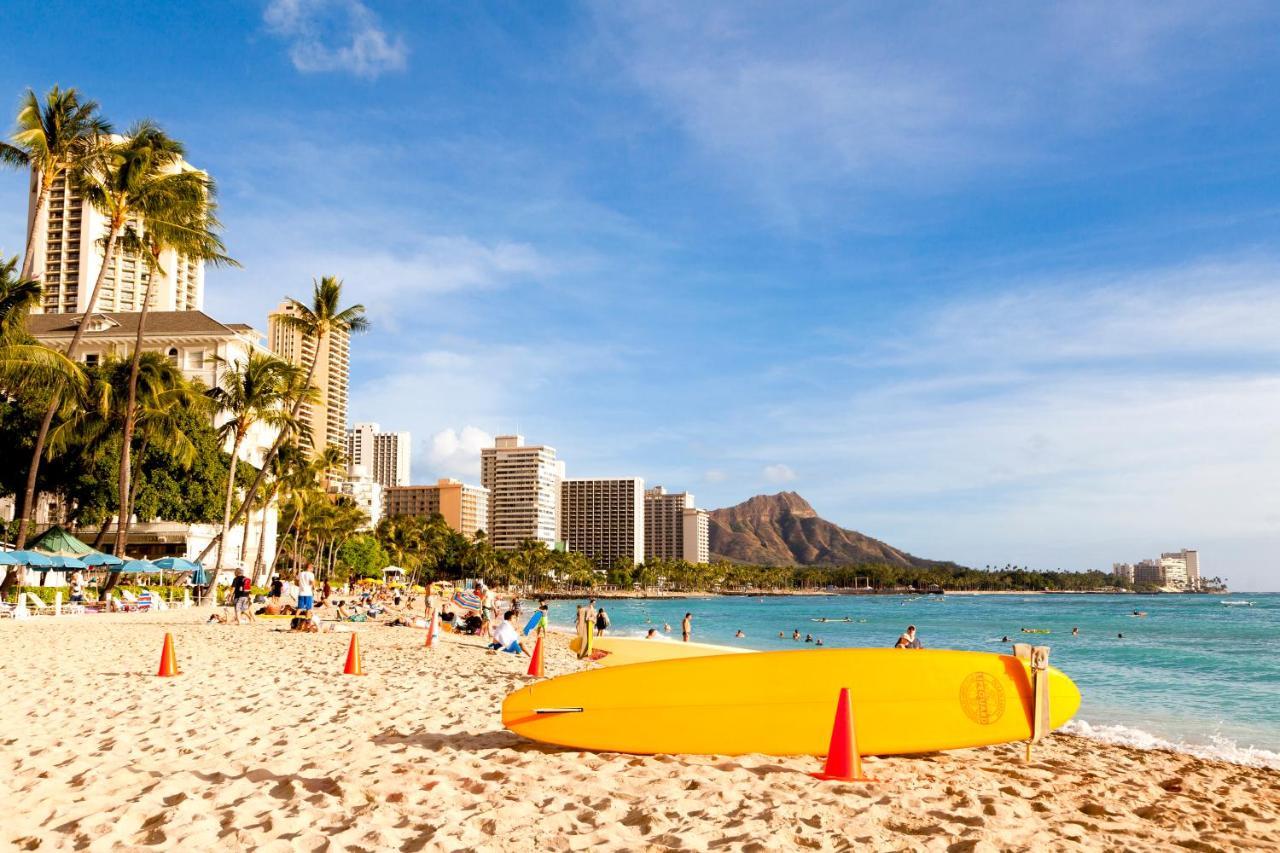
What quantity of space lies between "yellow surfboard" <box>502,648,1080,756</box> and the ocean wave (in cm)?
518

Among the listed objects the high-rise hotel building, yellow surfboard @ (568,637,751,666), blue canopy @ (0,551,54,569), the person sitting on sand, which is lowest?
yellow surfboard @ (568,637,751,666)

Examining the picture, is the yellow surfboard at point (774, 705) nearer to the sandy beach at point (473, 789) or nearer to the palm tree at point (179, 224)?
the sandy beach at point (473, 789)

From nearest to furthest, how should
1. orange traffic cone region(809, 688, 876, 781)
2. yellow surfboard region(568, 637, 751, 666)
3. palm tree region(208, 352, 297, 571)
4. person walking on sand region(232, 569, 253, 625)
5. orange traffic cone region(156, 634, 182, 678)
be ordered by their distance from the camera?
orange traffic cone region(809, 688, 876, 781) → orange traffic cone region(156, 634, 182, 678) → yellow surfboard region(568, 637, 751, 666) → person walking on sand region(232, 569, 253, 625) → palm tree region(208, 352, 297, 571)

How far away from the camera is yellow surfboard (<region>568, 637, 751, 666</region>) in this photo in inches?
769

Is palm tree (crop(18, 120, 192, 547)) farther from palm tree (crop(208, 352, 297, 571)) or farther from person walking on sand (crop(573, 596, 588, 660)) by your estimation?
person walking on sand (crop(573, 596, 588, 660))

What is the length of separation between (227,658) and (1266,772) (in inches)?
541

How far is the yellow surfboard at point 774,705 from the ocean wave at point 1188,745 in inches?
204

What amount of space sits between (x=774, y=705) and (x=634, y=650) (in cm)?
1694

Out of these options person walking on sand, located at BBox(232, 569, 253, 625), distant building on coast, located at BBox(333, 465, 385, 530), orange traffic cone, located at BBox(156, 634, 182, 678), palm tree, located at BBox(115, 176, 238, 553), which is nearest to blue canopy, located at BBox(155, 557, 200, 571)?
palm tree, located at BBox(115, 176, 238, 553)

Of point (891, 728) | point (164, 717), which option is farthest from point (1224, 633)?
point (164, 717)

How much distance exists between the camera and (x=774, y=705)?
7.32 m

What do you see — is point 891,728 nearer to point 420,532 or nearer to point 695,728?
point 695,728

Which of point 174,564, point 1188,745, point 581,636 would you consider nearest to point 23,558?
point 174,564

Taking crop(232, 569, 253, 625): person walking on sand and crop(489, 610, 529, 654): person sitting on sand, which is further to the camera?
crop(232, 569, 253, 625): person walking on sand
